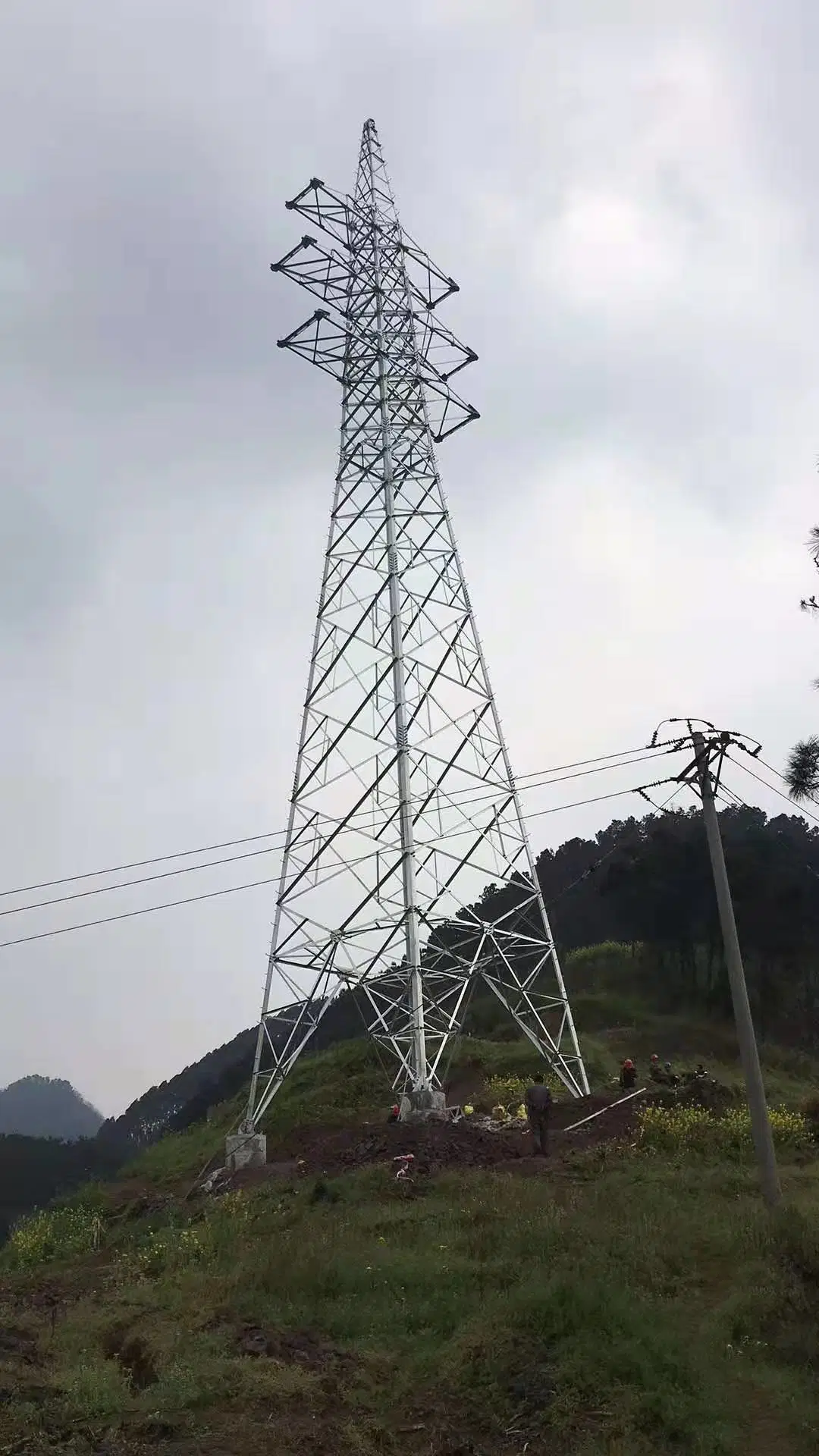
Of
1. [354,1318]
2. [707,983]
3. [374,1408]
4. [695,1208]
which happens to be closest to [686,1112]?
[695,1208]

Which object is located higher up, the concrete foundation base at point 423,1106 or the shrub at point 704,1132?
the concrete foundation base at point 423,1106

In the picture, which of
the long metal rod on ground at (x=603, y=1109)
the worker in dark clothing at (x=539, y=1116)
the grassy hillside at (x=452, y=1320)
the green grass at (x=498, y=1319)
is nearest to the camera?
the grassy hillside at (x=452, y=1320)

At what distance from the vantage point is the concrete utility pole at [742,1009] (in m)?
11.8

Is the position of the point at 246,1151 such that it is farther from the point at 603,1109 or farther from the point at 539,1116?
the point at 603,1109

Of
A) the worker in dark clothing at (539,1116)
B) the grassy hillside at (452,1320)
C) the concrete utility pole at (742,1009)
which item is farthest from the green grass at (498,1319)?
the worker in dark clothing at (539,1116)

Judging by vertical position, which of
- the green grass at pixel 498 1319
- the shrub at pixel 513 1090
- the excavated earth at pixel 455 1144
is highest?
the shrub at pixel 513 1090

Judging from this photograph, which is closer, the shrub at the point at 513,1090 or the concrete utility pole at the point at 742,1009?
the concrete utility pole at the point at 742,1009

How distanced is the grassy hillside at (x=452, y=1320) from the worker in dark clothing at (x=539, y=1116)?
0.27 metres

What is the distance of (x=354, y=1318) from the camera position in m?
9.89

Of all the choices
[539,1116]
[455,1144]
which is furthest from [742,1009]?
[455,1144]

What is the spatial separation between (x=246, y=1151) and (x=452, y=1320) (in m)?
9.02

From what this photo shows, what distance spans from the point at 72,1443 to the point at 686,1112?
10.9 metres

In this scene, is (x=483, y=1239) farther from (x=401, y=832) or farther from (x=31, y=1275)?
(x=401, y=832)

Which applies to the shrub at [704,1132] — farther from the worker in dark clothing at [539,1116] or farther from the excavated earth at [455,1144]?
the worker in dark clothing at [539,1116]
